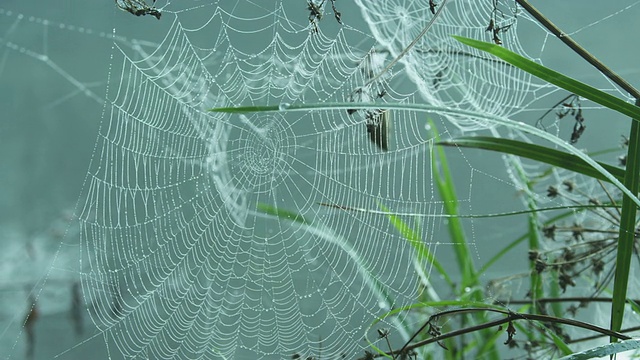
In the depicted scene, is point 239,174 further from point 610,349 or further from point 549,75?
point 610,349

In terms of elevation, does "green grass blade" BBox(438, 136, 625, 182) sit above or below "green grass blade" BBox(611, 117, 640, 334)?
above

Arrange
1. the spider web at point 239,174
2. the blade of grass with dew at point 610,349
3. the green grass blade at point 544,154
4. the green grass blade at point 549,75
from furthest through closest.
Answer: the spider web at point 239,174, the green grass blade at point 544,154, the green grass blade at point 549,75, the blade of grass with dew at point 610,349

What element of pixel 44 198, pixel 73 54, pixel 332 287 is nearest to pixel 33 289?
pixel 44 198

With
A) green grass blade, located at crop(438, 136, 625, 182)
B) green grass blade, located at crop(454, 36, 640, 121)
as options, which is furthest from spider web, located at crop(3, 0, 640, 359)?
green grass blade, located at crop(454, 36, 640, 121)

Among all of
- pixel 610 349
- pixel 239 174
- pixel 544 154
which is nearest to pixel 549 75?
pixel 544 154

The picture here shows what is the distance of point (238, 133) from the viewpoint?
6.93ft

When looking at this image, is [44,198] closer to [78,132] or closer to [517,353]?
[78,132]

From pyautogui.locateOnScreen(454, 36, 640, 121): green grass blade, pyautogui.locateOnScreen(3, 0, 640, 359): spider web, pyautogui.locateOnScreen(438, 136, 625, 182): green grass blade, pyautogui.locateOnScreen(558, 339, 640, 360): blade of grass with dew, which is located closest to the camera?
pyautogui.locateOnScreen(558, 339, 640, 360): blade of grass with dew

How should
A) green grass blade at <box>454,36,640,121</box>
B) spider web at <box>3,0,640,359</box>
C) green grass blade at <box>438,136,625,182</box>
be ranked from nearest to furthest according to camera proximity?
green grass blade at <box>454,36,640,121</box> → green grass blade at <box>438,136,625,182</box> → spider web at <box>3,0,640,359</box>

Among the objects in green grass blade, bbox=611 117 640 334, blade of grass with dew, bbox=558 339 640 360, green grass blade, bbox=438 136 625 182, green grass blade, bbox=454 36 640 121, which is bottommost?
blade of grass with dew, bbox=558 339 640 360

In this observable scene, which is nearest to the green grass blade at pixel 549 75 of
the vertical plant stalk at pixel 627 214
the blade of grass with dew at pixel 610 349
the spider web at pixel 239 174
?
the vertical plant stalk at pixel 627 214

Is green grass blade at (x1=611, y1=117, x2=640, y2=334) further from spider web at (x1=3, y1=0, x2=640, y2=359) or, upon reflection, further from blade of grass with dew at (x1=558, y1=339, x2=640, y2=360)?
spider web at (x1=3, y1=0, x2=640, y2=359)

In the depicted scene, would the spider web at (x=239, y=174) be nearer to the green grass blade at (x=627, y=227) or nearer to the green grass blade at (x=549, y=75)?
the green grass blade at (x=627, y=227)

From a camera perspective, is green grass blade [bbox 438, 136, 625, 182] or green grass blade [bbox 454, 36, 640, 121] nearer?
green grass blade [bbox 454, 36, 640, 121]
